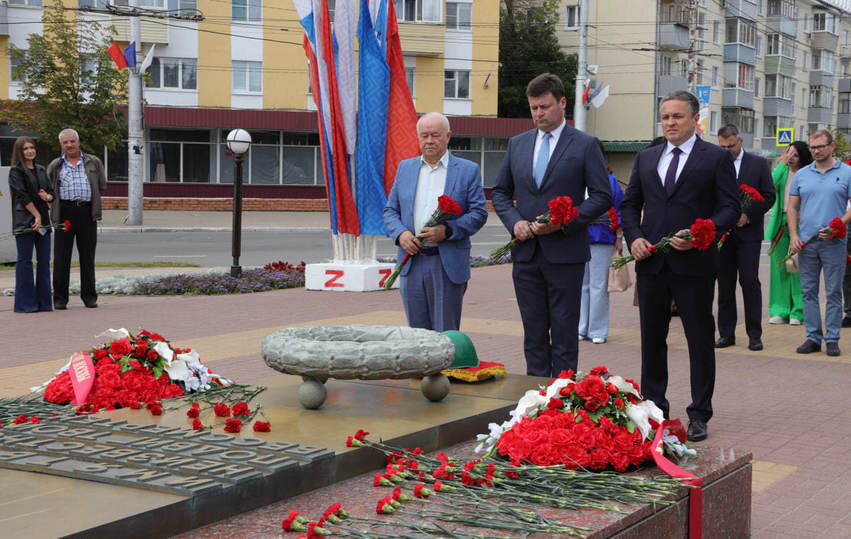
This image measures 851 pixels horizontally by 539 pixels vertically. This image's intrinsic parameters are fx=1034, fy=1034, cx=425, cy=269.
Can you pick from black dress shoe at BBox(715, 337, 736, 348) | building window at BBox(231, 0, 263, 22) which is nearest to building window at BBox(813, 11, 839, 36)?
building window at BBox(231, 0, 263, 22)

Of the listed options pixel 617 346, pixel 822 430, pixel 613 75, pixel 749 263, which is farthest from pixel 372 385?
pixel 613 75

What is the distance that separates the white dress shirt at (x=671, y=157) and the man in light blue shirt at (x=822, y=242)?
156 inches

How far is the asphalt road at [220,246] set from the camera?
869 inches

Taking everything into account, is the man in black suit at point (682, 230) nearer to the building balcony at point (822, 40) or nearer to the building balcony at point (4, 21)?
the building balcony at point (4, 21)

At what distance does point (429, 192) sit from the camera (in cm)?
684

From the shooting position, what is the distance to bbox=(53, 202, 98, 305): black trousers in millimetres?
12391

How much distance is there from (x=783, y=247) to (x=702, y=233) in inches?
234

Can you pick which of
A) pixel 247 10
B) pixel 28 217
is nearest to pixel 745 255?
pixel 28 217

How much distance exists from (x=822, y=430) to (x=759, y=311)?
361 cm

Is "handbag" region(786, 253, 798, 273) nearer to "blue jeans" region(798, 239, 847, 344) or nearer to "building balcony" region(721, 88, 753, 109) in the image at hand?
"blue jeans" region(798, 239, 847, 344)

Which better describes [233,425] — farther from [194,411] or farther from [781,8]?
[781,8]

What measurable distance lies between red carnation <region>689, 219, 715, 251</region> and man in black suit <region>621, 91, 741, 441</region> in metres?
0.12

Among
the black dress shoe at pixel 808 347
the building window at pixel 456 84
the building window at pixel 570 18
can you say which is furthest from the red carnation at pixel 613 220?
the building window at pixel 570 18

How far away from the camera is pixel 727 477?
4.36 metres
